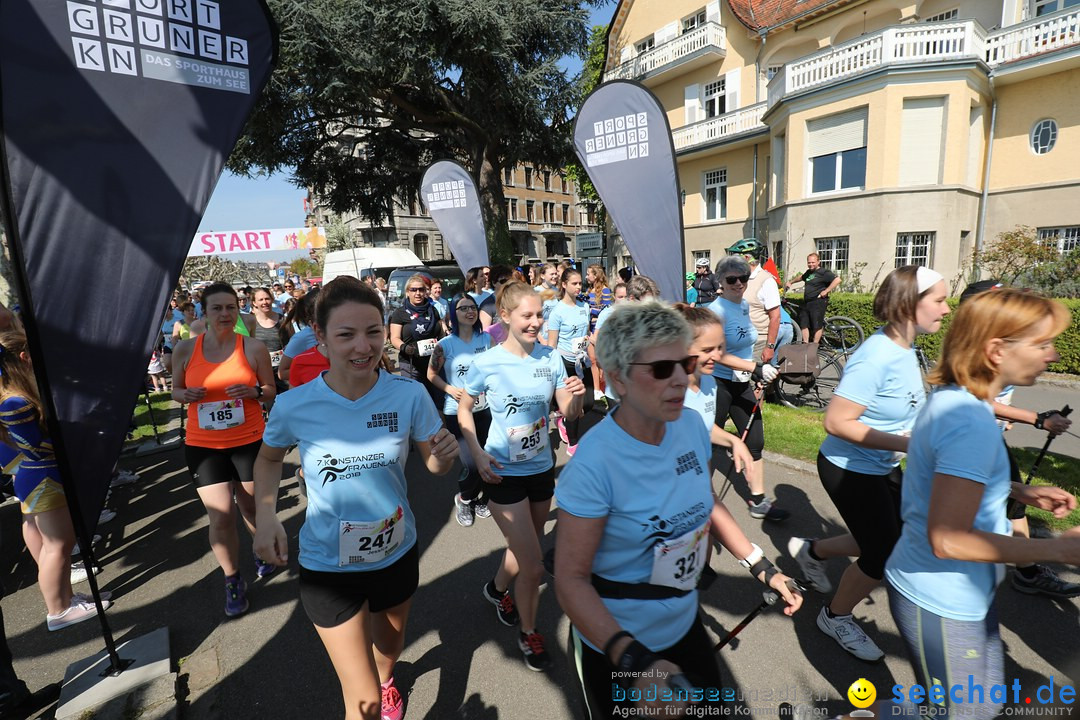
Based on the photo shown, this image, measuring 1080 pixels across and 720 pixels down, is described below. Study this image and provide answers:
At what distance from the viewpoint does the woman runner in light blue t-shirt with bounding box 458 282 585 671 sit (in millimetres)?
2836

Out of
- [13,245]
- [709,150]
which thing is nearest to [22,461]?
[13,245]

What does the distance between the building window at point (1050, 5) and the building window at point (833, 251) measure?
→ 7852 mm

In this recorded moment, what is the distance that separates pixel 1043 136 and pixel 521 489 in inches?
807

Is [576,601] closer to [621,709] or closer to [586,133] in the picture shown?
[621,709]

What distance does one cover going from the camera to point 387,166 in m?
20.8

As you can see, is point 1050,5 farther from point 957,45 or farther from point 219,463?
point 219,463

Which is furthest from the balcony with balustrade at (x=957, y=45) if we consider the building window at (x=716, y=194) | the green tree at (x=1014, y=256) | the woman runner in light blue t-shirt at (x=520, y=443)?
the woman runner in light blue t-shirt at (x=520, y=443)

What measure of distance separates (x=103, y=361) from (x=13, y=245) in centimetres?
61

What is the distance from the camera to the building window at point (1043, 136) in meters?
14.7

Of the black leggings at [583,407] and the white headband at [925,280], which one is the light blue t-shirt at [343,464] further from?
the black leggings at [583,407]

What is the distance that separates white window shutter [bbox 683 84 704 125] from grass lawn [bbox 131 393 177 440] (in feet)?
73.2

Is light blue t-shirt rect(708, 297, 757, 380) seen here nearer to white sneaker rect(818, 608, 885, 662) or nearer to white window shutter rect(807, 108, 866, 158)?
white sneaker rect(818, 608, 885, 662)

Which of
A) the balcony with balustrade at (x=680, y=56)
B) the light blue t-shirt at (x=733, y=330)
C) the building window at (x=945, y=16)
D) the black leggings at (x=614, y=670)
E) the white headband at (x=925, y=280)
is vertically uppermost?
the balcony with balustrade at (x=680, y=56)

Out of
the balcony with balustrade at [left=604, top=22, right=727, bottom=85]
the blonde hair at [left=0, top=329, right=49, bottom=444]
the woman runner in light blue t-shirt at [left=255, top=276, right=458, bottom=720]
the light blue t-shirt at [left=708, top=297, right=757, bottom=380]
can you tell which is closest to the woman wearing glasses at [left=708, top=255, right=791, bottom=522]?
the light blue t-shirt at [left=708, top=297, right=757, bottom=380]
